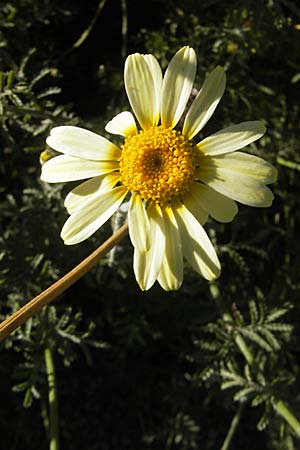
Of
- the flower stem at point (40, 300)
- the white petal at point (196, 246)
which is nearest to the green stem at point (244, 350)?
the white petal at point (196, 246)

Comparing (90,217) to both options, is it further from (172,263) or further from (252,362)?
(252,362)

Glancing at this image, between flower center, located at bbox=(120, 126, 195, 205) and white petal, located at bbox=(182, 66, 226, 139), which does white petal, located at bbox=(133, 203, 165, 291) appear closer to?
flower center, located at bbox=(120, 126, 195, 205)

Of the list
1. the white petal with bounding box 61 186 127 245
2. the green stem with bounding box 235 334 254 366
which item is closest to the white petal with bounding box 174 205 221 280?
the white petal with bounding box 61 186 127 245

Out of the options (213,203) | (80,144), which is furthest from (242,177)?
(80,144)

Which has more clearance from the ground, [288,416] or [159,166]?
[159,166]

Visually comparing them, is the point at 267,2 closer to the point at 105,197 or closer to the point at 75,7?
the point at 75,7

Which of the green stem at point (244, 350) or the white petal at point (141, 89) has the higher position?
the white petal at point (141, 89)

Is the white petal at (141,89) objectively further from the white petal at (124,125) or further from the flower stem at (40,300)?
the flower stem at (40,300)
